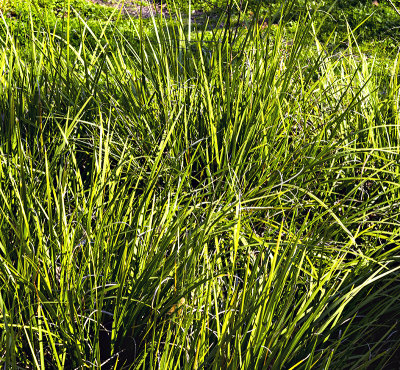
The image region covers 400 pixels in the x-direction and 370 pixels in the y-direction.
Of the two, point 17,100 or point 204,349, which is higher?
point 17,100

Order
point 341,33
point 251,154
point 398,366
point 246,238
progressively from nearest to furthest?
point 398,366 < point 246,238 < point 251,154 < point 341,33

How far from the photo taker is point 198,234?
1.67 meters

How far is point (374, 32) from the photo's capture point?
5.62m

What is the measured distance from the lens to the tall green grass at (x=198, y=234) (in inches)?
59.1

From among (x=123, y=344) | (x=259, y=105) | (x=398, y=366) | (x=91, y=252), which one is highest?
(x=259, y=105)

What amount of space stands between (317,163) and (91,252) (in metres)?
1.05

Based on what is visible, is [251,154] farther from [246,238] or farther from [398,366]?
[398,366]

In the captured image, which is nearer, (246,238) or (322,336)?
(322,336)

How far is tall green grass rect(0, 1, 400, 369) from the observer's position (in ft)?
4.92

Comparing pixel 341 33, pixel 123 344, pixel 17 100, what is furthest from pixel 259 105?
pixel 341 33

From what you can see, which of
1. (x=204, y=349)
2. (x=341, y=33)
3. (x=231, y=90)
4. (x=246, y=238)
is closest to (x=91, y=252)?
(x=204, y=349)

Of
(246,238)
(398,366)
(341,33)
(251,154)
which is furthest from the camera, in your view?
(341,33)

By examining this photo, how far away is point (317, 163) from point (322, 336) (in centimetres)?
80

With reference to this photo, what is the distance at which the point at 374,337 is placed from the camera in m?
1.85
